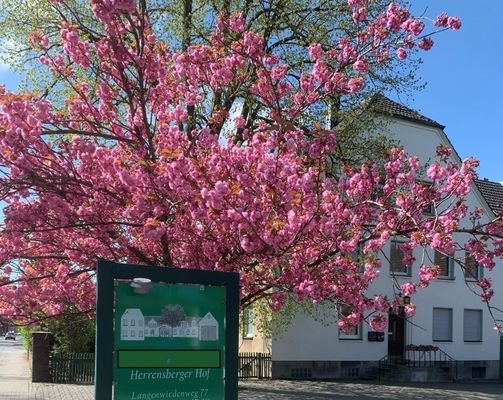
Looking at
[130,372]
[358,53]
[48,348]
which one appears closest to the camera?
[130,372]

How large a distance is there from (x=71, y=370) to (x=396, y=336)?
13.4 metres

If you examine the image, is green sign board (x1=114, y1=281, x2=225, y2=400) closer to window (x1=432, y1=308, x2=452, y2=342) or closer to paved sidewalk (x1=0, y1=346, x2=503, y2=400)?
paved sidewalk (x1=0, y1=346, x2=503, y2=400)

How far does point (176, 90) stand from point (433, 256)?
20.2 metres

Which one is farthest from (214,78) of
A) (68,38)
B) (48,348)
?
(48,348)

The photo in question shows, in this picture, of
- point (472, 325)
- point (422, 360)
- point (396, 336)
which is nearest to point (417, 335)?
point (396, 336)

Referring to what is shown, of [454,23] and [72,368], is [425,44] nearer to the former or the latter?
[454,23]

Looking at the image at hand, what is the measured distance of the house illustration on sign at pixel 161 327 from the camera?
18.6ft

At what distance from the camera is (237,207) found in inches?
277

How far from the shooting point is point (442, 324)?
2791 centimetres

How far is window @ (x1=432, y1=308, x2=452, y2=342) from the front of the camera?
2764 centimetres

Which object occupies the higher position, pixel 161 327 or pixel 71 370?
pixel 161 327

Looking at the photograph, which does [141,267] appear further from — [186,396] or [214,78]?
[214,78]

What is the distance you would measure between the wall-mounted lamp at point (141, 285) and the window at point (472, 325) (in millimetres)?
25407

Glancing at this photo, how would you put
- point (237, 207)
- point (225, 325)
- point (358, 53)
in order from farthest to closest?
point (358, 53)
point (237, 207)
point (225, 325)
